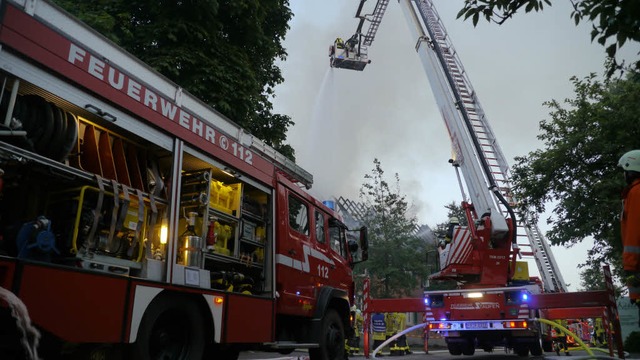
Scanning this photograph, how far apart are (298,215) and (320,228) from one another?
0.57m

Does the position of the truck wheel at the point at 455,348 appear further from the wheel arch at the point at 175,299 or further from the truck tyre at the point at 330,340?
the wheel arch at the point at 175,299

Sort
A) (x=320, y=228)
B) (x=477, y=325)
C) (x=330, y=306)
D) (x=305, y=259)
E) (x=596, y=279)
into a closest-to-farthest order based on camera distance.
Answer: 1. (x=305, y=259)
2. (x=330, y=306)
3. (x=320, y=228)
4. (x=477, y=325)
5. (x=596, y=279)

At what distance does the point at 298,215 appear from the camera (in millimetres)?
7250

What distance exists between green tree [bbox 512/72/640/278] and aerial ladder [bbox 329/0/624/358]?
817mm

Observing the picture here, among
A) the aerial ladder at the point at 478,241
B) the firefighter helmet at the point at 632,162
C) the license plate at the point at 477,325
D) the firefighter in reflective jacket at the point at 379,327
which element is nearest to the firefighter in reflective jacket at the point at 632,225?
the firefighter helmet at the point at 632,162

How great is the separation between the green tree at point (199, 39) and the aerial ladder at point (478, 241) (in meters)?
4.92

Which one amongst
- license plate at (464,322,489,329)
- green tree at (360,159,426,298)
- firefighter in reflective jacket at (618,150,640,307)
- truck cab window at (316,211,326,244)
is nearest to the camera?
firefighter in reflective jacket at (618,150,640,307)

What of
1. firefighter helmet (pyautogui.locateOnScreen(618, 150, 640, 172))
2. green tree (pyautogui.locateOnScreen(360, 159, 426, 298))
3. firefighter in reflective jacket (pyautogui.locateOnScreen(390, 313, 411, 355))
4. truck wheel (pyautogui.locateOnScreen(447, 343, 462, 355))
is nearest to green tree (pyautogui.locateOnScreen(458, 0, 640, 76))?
firefighter helmet (pyautogui.locateOnScreen(618, 150, 640, 172))

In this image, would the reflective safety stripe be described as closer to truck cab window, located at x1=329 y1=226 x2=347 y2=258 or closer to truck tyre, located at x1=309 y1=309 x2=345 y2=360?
truck cab window, located at x1=329 y1=226 x2=347 y2=258

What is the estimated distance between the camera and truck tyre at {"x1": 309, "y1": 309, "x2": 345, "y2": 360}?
21.9 ft

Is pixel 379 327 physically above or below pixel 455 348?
above

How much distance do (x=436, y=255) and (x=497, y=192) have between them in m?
2.02

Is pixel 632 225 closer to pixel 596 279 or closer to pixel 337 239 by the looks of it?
pixel 337 239

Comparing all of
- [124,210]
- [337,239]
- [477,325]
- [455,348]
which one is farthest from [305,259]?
[455,348]
